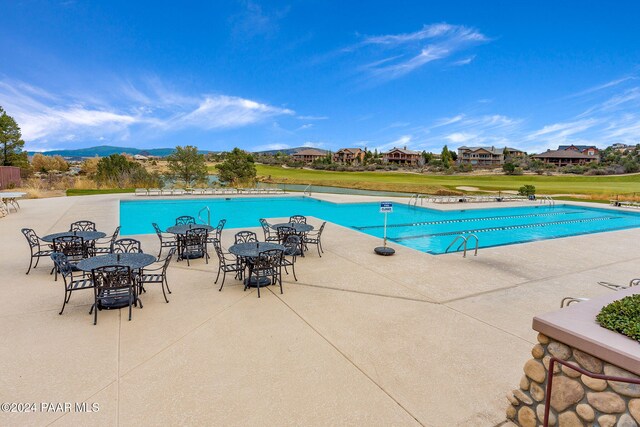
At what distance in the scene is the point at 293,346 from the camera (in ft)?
12.3

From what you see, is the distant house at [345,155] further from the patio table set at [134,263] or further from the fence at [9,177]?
the patio table set at [134,263]

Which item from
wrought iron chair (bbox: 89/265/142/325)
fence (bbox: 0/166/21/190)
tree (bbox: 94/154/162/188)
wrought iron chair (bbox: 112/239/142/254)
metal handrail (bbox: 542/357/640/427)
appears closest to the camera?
metal handrail (bbox: 542/357/640/427)

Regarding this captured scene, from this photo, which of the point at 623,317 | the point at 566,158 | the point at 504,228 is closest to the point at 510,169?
the point at 566,158

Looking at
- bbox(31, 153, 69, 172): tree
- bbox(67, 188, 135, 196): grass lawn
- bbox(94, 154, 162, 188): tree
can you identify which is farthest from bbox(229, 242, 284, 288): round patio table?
bbox(31, 153, 69, 172): tree

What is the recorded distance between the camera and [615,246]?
912 cm

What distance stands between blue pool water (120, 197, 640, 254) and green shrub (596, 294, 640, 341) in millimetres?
7590

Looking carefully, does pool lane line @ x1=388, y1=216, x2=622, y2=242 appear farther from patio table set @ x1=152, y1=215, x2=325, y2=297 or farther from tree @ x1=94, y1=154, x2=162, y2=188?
tree @ x1=94, y1=154, x2=162, y2=188

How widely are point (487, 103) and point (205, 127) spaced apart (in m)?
39.1

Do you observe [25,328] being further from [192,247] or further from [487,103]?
[487,103]

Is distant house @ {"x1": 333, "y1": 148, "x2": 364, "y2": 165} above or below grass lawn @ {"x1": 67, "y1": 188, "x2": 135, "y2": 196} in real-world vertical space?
above

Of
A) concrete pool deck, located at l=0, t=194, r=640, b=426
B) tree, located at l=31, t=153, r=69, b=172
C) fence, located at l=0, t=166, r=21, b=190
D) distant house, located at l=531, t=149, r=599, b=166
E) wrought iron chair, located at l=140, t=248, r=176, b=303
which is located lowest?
concrete pool deck, located at l=0, t=194, r=640, b=426

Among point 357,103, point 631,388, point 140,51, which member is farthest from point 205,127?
point 631,388

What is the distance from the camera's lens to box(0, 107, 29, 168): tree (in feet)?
91.5

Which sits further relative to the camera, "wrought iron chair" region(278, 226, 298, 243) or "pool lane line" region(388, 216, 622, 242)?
"pool lane line" region(388, 216, 622, 242)
